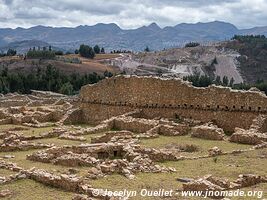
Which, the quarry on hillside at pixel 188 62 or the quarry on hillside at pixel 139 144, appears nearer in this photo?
the quarry on hillside at pixel 139 144

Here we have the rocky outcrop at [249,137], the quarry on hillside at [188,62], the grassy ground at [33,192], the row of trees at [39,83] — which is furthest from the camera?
the quarry on hillside at [188,62]

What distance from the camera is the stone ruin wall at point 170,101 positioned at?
31.2 metres

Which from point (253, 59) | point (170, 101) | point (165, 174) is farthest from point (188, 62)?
point (165, 174)

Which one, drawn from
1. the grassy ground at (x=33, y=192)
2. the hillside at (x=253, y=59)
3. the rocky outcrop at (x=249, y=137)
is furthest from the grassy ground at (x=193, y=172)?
the hillside at (x=253, y=59)

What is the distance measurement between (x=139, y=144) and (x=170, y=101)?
9.32m

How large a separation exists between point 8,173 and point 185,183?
664 centimetres

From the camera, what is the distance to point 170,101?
34656mm

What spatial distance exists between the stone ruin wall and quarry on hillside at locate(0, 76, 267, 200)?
63mm

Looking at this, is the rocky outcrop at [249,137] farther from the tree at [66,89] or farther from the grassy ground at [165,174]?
the tree at [66,89]

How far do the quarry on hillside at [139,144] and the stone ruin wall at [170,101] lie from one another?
2.5 inches

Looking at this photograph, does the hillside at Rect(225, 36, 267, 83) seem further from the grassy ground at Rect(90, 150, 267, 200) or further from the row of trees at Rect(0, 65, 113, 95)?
the grassy ground at Rect(90, 150, 267, 200)

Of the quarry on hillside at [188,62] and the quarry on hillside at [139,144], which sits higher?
the quarry on hillside at [139,144]

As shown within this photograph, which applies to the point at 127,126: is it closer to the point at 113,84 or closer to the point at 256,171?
the point at 113,84

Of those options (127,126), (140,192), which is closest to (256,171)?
(140,192)
